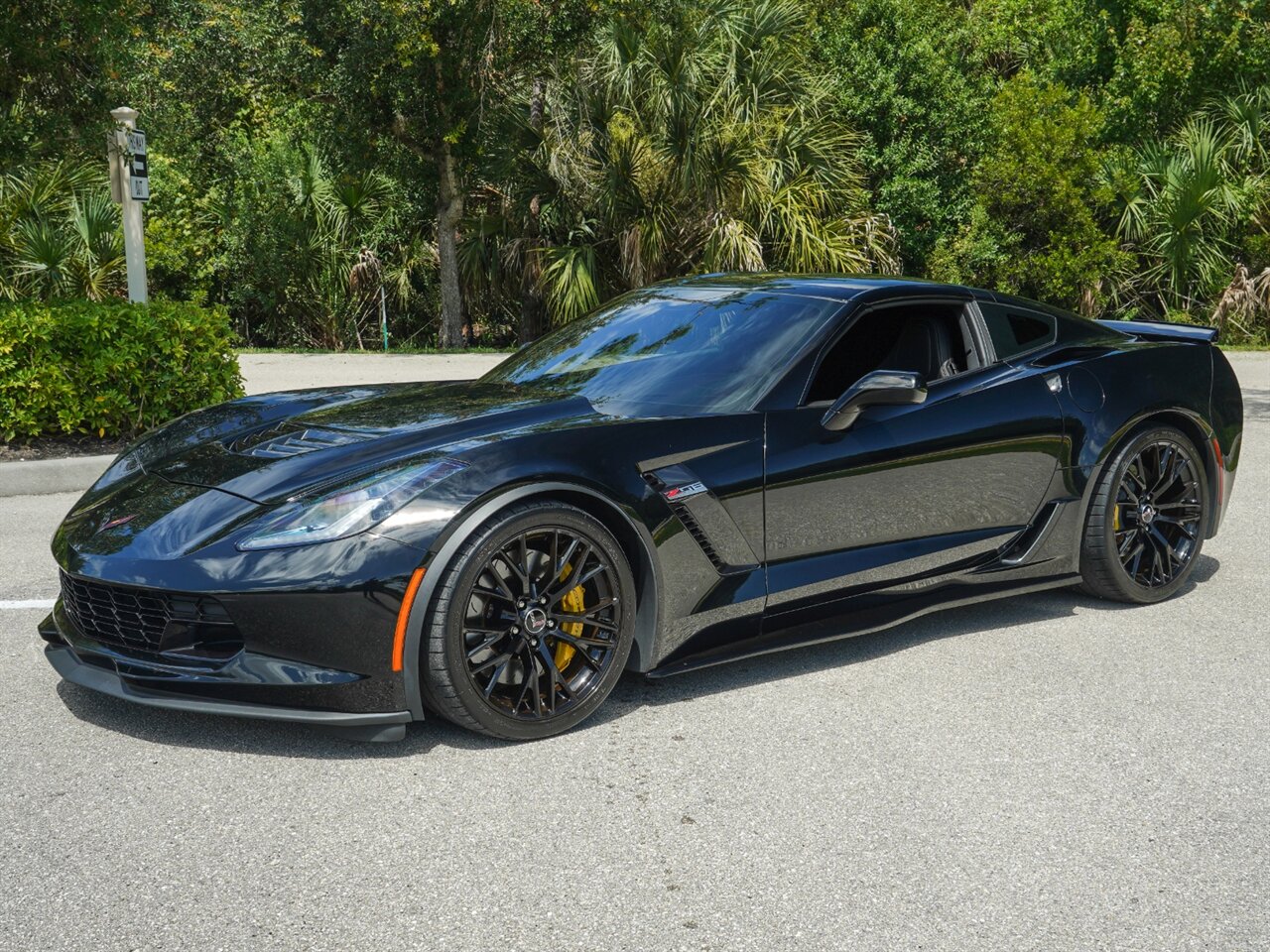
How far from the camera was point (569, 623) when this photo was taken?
408cm

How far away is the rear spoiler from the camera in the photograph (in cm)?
593

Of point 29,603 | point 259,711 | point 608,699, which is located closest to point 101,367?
point 29,603

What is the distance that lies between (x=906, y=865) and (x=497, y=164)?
18.6 m

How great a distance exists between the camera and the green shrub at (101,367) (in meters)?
9.09

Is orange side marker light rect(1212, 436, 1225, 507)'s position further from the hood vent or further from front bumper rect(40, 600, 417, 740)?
front bumper rect(40, 600, 417, 740)

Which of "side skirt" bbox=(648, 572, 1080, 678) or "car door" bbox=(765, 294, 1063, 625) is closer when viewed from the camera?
"side skirt" bbox=(648, 572, 1080, 678)

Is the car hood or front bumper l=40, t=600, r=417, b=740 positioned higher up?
the car hood

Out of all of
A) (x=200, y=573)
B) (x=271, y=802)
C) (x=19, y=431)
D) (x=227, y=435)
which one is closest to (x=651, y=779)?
(x=271, y=802)

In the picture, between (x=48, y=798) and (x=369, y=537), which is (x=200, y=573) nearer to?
(x=369, y=537)

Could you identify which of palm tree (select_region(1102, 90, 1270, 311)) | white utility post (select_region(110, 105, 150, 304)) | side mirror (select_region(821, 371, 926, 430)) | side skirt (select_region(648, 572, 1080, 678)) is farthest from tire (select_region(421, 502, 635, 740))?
palm tree (select_region(1102, 90, 1270, 311))

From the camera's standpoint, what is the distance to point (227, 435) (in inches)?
186

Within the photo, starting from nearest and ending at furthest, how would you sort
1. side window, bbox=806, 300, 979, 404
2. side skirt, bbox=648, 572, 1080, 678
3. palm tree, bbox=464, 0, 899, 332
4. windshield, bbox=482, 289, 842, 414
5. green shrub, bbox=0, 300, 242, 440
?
side skirt, bbox=648, 572, 1080, 678 → windshield, bbox=482, 289, 842, 414 → side window, bbox=806, 300, 979, 404 → green shrub, bbox=0, 300, 242, 440 → palm tree, bbox=464, 0, 899, 332

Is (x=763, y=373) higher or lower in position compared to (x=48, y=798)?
higher

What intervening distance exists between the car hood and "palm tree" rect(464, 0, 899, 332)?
14056mm
